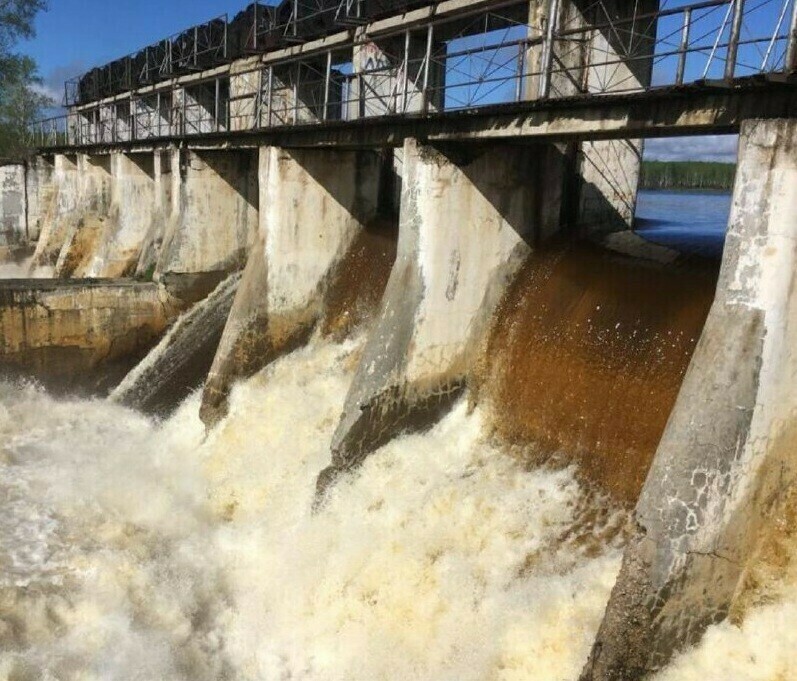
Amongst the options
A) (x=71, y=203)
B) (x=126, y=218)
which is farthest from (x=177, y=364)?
(x=71, y=203)

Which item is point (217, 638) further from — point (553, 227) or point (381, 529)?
point (553, 227)

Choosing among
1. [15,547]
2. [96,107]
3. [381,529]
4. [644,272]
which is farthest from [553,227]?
[96,107]

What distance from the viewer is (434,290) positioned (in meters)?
8.06

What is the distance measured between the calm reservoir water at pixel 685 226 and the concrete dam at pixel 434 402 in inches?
23.9

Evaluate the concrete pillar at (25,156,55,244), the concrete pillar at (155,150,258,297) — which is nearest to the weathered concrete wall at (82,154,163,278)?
the concrete pillar at (155,150,258,297)

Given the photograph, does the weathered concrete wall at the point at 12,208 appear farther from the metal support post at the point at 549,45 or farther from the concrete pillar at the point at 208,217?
the metal support post at the point at 549,45

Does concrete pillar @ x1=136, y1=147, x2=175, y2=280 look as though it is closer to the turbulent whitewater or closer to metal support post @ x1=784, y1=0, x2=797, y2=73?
the turbulent whitewater

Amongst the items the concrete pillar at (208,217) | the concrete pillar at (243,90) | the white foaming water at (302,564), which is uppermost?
the concrete pillar at (243,90)

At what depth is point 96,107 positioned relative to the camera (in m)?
24.2

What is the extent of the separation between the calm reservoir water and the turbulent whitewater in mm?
3525

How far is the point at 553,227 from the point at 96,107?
68.0 feet

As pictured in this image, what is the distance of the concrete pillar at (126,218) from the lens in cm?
1612

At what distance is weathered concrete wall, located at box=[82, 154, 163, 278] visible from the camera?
16.1 m

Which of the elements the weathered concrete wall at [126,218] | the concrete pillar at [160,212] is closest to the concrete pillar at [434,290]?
the concrete pillar at [160,212]
